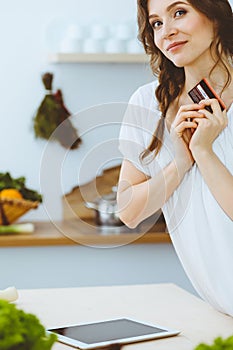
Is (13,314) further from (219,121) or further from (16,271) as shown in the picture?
(16,271)

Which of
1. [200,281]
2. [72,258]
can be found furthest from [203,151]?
[72,258]

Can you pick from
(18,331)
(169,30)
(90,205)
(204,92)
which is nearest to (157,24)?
(169,30)

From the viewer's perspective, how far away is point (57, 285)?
317 cm

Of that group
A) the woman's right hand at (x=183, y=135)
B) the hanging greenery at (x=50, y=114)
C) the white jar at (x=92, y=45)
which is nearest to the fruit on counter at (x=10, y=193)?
the hanging greenery at (x=50, y=114)

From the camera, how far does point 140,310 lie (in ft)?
6.00

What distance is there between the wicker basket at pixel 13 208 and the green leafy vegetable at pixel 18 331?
2.24m

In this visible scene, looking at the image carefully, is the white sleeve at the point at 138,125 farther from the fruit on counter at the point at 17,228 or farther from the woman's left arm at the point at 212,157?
the fruit on counter at the point at 17,228

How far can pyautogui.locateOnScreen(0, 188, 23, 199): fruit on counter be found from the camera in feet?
10.3

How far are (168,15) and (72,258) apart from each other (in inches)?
63.4

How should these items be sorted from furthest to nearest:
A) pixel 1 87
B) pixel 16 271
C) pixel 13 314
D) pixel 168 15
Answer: pixel 1 87
pixel 16 271
pixel 168 15
pixel 13 314

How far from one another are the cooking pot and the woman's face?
1.38m

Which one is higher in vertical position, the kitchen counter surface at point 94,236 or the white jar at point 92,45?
the white jar at point 92,45

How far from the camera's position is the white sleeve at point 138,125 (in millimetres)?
1970

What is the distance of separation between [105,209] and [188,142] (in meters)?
1.32
